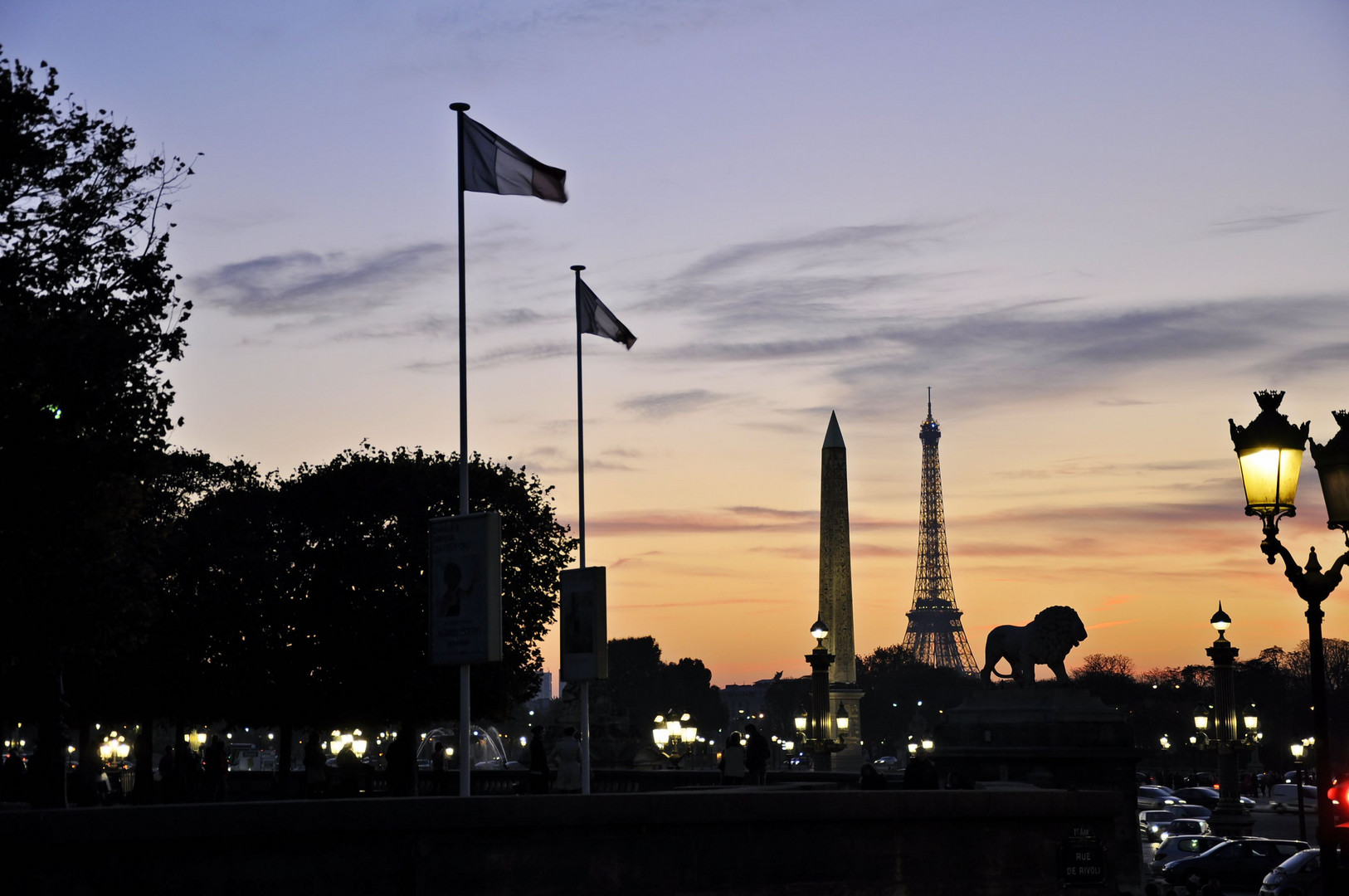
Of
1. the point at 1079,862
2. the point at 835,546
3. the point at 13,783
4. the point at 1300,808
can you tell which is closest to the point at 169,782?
the point at 13,783

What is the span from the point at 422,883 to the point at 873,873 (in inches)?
229

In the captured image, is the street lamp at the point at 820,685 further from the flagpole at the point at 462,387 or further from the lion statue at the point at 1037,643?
the flagpole at the point at 462,387

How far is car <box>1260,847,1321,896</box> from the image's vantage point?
31.4 metres

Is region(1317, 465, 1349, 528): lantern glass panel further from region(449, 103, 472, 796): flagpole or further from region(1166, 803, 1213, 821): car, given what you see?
region(1166, 803, 1213, 821): car

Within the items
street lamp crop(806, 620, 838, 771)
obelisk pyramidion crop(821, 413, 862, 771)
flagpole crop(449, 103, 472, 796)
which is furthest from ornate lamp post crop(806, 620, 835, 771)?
obelisk pyramidion crop(821, 413, 862, 771)

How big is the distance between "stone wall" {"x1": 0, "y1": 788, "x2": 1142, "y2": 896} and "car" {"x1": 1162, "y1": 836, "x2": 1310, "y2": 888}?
62.7 ft

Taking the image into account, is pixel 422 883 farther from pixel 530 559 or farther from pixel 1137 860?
pixel 530 559

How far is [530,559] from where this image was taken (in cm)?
4997

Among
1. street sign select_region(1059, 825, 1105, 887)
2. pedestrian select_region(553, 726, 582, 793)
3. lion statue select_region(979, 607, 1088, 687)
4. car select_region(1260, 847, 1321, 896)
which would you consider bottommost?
car select_region(1260, 847, 1321, 896)

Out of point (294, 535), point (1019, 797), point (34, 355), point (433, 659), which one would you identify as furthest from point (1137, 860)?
point (294, 535)

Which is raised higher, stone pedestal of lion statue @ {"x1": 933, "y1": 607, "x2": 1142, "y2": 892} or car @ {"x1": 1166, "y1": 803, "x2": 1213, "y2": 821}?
stone pedestal of lion statue @ {"x1": 933, "y1": 607, "x2": 1142, "y2": 892}

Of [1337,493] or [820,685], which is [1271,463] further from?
[820,685]

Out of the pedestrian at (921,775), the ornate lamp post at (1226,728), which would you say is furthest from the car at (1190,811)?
the pedestrian at (921,775)

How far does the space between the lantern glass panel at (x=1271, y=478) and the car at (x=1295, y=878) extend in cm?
2068
